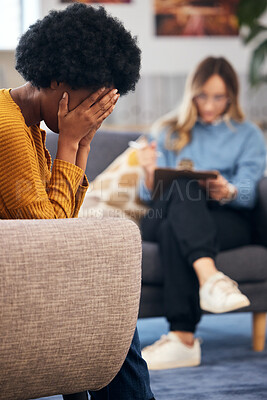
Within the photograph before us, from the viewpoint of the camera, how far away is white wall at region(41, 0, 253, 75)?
162 inches

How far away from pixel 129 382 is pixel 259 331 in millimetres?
1104

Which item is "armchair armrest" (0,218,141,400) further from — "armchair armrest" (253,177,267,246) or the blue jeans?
"armchair armrest" (253,177,267,246)

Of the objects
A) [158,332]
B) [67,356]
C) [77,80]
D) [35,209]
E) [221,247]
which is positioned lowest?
[158,332]

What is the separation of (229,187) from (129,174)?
40 centimetres

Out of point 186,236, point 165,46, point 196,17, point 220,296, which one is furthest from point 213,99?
point 196,17

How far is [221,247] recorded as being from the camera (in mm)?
2109

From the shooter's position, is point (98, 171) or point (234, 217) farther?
point (98, 171)

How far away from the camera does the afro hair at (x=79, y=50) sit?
1.05 meters

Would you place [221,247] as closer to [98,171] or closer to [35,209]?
[98,171]

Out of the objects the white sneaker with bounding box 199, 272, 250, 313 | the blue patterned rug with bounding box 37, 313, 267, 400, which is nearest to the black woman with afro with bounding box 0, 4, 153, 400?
the blue patterned rug with bounding box 37, 313, 267, 400

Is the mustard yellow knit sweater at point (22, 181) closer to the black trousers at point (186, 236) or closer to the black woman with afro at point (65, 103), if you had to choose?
the black woman with afro at point (65, 103)

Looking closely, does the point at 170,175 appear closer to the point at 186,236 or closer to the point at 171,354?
the point at 186,236

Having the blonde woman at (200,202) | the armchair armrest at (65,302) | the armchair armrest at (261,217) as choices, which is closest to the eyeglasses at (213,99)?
the blonde woman at (200,202)

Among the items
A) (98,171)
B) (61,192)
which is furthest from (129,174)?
(61,192)
